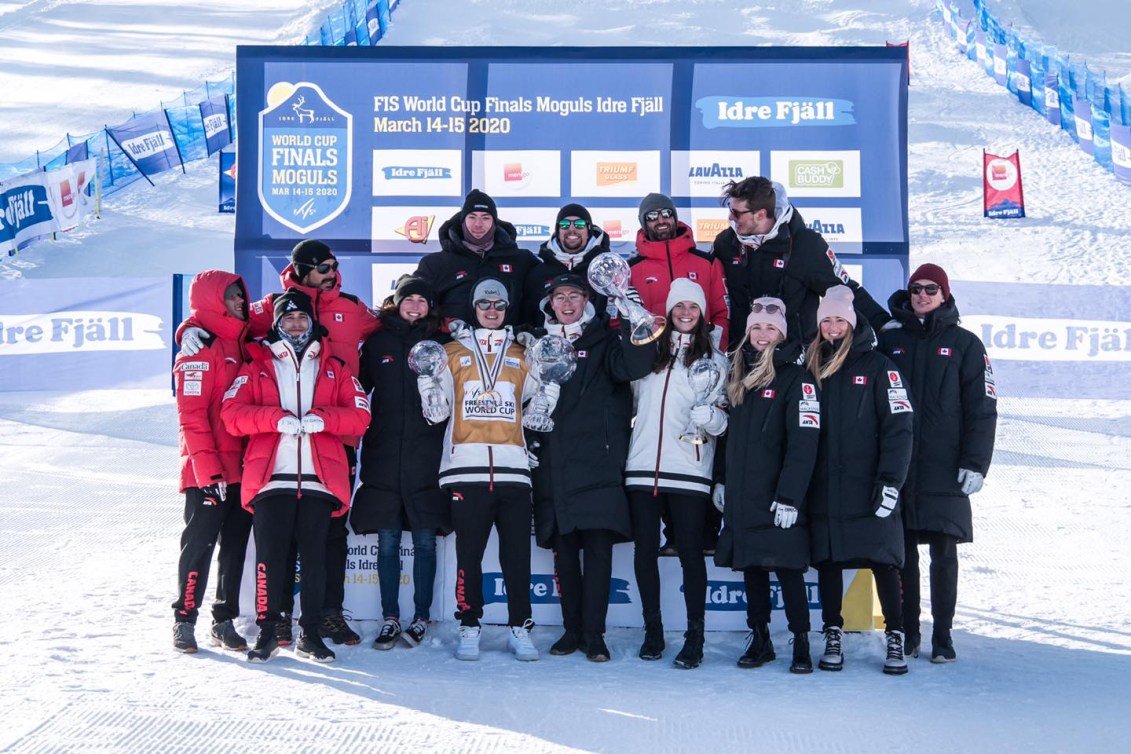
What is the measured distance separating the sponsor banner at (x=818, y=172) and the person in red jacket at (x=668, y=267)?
1.34m

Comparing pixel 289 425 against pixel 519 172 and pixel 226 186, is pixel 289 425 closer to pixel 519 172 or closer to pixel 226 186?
pixel 519 172

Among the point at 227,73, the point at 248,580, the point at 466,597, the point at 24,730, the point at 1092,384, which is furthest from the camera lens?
the point at 227,73

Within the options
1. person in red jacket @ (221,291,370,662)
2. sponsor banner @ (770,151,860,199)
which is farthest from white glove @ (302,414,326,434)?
sponsor banner @ (770,151,860,199)

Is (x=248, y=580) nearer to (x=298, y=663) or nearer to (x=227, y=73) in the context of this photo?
Answer: (x=298, y=663)

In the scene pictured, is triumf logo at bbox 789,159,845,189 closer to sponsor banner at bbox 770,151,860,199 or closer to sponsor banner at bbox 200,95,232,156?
sponsor banner at bbox 770,151,860,199

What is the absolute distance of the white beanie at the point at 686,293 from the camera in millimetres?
4766

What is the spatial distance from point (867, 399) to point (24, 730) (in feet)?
10.4

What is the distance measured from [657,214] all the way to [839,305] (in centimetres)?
98

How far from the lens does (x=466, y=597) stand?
15.7 ft

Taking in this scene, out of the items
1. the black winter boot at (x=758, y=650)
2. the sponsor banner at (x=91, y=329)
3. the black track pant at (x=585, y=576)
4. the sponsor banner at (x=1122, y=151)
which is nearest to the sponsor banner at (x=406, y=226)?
the black track pant at (x=585, y=576)

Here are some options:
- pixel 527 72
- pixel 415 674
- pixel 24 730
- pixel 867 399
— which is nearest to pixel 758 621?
pixel 867 399

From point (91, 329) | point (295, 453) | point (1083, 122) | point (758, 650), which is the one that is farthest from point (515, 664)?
point (1083, 122)

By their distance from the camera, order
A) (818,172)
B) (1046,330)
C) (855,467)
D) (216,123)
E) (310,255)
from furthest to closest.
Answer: (216,123), (1046,330), (818,172), (310,255), (855,467)

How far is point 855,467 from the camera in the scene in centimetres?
457
